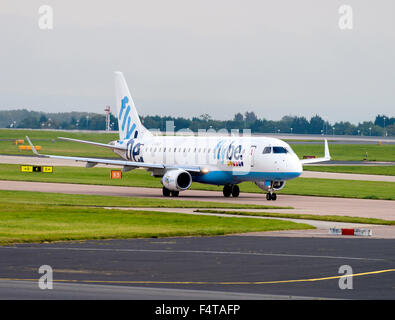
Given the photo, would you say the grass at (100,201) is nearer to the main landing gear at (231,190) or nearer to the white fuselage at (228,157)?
the white fuselage at (228,157)

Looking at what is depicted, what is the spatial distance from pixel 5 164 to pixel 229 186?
43.7 meters

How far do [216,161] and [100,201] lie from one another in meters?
12.1

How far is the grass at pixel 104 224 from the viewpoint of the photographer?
3700 cm

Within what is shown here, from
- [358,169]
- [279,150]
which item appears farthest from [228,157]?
[358,169]

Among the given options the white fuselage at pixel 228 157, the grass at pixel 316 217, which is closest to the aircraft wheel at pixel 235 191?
the white fuselage at pixel 228 157

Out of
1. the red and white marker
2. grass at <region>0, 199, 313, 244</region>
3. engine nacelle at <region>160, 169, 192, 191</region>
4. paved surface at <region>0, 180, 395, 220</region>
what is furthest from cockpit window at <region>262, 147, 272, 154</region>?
the red and white marker

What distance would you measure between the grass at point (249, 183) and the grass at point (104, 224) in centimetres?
2347

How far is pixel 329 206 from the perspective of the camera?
5597 cm

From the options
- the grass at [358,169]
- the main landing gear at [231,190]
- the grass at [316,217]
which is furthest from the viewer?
the grass at [358,169]

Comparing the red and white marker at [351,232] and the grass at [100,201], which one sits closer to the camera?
the red and white marker at [351,232]

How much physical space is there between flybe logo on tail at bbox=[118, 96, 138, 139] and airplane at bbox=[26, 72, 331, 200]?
260cm

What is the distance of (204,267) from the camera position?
27062 mm
